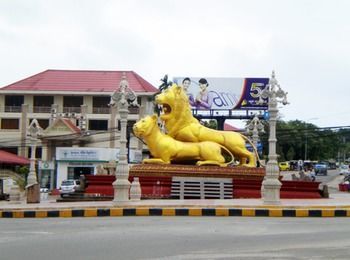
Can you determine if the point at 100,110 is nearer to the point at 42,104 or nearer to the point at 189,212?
the point at 42,104

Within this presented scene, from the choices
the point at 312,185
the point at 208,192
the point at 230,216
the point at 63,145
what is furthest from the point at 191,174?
the point at 63,145

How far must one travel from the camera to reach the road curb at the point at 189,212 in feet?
46.4

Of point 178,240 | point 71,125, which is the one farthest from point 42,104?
point 178,240

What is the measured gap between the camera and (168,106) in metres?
21.8

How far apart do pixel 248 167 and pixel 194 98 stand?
20819mm

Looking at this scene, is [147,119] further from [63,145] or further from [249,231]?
[63,145]

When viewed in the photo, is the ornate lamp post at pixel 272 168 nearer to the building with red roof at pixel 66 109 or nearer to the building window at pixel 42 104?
the building with red roof at pixel 66 109

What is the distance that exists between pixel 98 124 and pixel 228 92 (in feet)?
48.0

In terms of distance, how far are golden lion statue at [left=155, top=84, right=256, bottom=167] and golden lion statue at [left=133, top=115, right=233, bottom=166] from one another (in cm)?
30

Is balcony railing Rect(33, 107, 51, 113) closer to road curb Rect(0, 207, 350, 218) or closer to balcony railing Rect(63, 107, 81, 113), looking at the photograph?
balcony railing Rect(63, 107, 81, 113)

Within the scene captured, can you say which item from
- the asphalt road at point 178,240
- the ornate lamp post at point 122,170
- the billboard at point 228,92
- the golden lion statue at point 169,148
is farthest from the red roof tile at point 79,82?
the asphalt road at point 178,240

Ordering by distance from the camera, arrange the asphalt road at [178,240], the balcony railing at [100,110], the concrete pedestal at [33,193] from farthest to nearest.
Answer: the balcony railing at [100,110]
the concrete pedestal at [33,193]
the asphalt road at [178,240]

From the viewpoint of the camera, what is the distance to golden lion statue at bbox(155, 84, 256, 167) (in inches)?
847

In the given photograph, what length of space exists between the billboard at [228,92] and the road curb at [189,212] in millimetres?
27418
